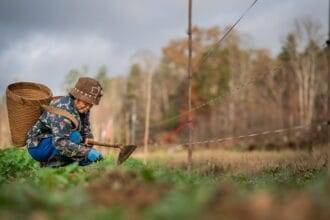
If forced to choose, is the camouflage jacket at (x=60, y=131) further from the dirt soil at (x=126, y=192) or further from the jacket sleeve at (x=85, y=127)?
the dirt soil at (x=126, y=192)

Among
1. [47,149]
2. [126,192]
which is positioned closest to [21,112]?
[47,149]

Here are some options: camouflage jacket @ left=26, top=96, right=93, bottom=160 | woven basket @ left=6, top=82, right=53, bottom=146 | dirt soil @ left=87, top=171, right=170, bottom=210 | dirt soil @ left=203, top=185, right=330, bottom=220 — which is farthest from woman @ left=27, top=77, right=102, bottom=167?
dirt soil @ left=203, top=185, right=330, bottom=220

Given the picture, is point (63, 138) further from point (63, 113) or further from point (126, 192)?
point (126, 192)

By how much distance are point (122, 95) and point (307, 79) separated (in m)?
31.1

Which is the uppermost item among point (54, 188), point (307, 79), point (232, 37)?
point (232, 37)

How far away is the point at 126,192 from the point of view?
3273 millimetres

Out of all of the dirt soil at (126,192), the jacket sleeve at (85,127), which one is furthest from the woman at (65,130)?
the dirt soil at (126,192)

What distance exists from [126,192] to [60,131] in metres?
4.21

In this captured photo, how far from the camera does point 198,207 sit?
281 centimetres

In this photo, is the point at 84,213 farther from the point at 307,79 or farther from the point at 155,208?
the point at 307,79

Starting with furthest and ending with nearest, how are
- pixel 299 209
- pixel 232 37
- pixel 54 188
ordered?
pixel 232 37 < pixel 54 188 < pixel 299 209

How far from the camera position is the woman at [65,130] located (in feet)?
24.2

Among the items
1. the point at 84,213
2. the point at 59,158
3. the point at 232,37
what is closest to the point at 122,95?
the point at 232,37

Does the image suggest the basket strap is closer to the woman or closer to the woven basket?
the woman
